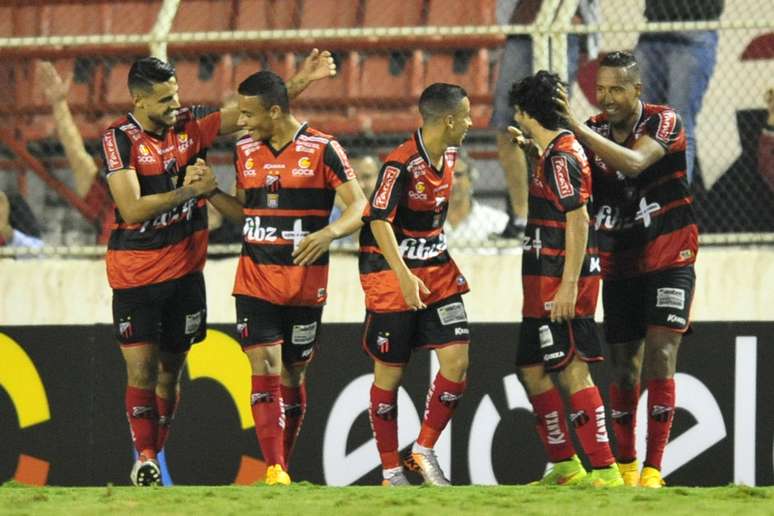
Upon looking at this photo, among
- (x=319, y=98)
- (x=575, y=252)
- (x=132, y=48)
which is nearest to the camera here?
(x=575, y=252)

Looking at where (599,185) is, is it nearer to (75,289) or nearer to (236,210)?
(236,210)

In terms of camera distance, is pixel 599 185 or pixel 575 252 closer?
pixel 575 252

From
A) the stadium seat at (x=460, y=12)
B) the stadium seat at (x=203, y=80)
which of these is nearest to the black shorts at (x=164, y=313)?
the stadium seat at (x=203, y=80)

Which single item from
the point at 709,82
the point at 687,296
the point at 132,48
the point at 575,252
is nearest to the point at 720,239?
the point at 709,82

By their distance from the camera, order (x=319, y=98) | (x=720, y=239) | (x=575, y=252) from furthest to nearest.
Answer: (x=319, y=98) → (x=720, y=239) → (x=575, y=252)

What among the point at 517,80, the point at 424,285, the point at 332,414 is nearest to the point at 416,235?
the point at 424,285

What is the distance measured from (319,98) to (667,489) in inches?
202

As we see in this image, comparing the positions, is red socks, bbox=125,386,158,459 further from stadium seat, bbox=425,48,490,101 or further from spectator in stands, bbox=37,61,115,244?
stadium seat, bbox=425,48,490,101

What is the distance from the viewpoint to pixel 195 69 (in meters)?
11.4

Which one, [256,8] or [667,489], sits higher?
[256,8]

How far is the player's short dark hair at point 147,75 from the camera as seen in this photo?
7.44 m

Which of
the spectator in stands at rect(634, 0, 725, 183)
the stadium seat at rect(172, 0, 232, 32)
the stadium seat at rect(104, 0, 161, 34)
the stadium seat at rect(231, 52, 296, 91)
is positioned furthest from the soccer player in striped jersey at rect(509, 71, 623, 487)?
the stadium seat at rect(104, 0, 161, 34)

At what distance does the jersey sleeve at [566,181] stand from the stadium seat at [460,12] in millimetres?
3790

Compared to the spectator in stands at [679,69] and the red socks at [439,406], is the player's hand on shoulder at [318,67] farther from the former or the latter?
the spectator in stands at [679,69]
